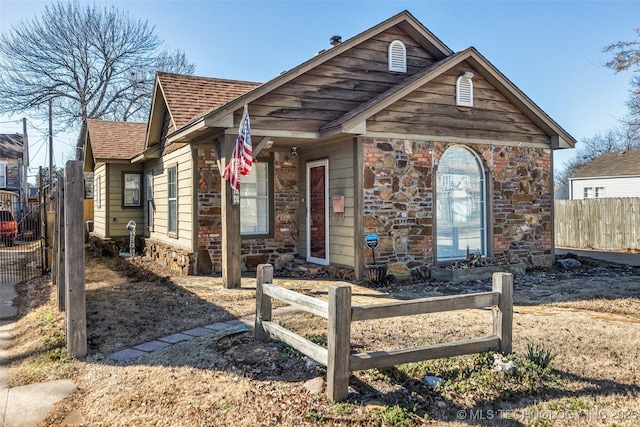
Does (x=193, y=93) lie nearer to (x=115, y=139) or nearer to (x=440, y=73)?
(x=440, y=73)

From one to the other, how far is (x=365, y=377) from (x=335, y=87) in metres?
7.01

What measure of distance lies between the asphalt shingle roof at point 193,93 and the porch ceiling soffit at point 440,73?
3.43 m

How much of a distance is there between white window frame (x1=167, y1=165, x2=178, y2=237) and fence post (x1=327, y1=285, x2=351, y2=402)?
8.87m

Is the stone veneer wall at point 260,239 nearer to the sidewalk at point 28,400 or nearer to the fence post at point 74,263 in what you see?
the fence post at point 74,263

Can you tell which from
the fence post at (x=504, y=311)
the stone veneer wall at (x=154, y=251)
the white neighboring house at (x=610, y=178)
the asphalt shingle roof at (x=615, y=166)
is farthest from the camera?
the asphalt shingle roof at (x=615, y=166)

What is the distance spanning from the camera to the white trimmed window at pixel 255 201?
11211mm

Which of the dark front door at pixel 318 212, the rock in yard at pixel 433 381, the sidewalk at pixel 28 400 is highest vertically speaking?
the dark front door at pixel 318 212

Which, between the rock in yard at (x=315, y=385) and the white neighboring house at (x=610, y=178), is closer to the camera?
the rock in yard at (x=315, y=385)

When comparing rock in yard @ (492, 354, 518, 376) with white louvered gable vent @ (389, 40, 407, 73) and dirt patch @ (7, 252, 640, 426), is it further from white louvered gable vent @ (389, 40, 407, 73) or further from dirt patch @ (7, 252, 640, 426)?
white louvered gable vent @ (389, 40, 407, 73)

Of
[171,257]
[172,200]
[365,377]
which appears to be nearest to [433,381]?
[365,377]

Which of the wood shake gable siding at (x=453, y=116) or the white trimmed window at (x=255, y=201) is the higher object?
the wood shake gable siding at (x=453, y=116)

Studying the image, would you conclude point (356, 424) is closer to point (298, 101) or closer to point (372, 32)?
point (298, 101)

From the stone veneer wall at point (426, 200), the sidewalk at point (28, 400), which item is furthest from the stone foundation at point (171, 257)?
the sidewalk at point (28, 400)

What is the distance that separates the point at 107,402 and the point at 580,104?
1456 inches
